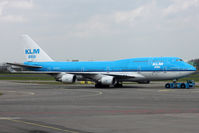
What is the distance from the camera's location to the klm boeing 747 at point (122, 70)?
45284 mm

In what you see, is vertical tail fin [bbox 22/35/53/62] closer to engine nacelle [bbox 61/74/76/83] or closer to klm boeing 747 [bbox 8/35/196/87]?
klm boeing 747 [bbox 8/35/196/87]

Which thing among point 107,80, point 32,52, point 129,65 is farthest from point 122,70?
point 32,52

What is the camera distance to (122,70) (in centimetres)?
4775

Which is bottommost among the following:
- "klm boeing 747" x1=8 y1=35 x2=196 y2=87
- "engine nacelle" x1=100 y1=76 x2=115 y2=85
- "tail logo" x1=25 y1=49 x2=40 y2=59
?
"engine nacelle" x1=100 y1=76 x2=115 y2=85

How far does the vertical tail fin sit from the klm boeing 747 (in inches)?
122

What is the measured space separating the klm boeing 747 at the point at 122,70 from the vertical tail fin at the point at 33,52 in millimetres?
3092

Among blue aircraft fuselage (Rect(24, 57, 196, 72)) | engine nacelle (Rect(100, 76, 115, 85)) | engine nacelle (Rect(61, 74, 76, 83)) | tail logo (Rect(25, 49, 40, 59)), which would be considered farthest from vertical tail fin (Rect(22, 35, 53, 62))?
engine nacelle (Rect(100, 76, 115, 85))

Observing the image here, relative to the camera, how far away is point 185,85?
4491 cm

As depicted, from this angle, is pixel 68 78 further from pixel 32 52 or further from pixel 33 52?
pixel 32 52

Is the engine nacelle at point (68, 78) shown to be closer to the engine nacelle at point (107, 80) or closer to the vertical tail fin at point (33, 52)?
the engine nacelle at point (107, 80)

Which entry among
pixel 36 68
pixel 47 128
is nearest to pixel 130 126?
pixel 47 128

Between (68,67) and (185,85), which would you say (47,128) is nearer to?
(185,85)

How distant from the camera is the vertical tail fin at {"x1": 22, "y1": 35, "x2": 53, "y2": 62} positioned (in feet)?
187

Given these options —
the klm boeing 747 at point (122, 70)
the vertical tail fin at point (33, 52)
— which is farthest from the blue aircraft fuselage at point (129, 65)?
the vertical tail fin at point (33, 52)
